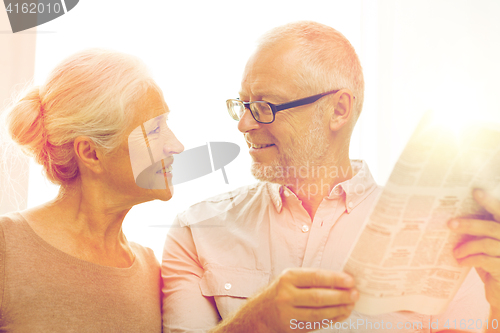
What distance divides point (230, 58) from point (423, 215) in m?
0.69

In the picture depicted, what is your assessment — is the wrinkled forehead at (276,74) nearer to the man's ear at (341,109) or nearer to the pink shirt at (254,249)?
the man's ear at (341,109)

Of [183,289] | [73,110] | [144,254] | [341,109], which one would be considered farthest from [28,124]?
[341,109]

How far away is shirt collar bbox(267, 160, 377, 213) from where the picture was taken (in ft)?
3.09

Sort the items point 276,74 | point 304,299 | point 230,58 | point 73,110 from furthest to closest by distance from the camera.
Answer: point 230,58 < point 276,74 < point 73,110 < point 304,299

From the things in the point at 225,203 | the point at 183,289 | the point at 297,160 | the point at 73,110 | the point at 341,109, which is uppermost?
the point at 73,110

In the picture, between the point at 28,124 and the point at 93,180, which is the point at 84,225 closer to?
the point at 93,180

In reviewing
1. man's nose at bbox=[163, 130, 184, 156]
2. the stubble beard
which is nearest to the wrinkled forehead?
the stubble beard

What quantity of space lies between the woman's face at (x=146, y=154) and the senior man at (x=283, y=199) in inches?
6.0

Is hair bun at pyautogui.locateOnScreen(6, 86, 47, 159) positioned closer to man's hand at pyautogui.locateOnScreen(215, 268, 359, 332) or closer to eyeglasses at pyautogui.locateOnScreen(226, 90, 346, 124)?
eyeglasses at pyautogui.locateOnScreen(226, 90, 346, 124)

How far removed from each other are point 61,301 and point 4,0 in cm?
87

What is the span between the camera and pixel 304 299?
609 millimetres

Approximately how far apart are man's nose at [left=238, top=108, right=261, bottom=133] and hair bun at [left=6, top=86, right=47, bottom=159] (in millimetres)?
477

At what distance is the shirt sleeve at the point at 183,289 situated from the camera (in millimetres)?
857

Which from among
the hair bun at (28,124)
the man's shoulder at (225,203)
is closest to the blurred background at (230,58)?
the man's shoulder at (225,203)
